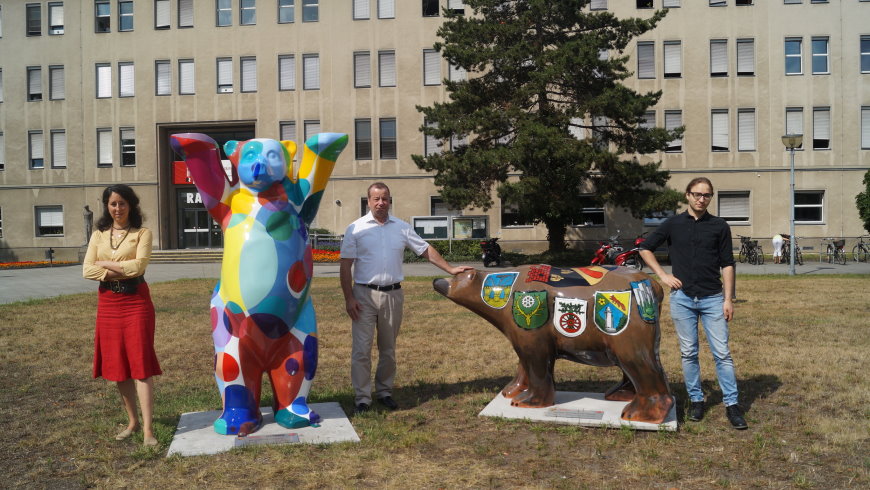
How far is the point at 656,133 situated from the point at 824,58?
13104mm

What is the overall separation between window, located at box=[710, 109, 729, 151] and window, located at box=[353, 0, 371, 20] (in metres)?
16.3

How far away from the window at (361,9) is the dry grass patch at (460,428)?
24.9 metres

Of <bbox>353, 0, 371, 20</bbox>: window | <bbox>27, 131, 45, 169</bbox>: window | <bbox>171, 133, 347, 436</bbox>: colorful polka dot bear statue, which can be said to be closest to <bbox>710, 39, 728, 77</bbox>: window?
<bbox>353, 0, 371, 20</bbox>: window

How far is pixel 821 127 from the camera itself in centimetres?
3128

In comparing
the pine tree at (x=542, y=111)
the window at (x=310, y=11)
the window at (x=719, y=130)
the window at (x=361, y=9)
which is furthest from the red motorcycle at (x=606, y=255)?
the window at (x=310, y=11)

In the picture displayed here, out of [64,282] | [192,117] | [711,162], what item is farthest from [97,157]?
[711,162]

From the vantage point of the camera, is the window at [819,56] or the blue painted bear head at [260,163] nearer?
the blue painted bear head at [260,163]

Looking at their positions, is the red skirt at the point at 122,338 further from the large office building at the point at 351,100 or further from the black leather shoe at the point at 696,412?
the large office building at the point at 351,100

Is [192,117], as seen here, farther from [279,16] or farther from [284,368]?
[284,368]

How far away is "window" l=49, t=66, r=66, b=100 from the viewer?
34844mm

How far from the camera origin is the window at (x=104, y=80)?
3434 centimetres

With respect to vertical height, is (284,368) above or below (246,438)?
above

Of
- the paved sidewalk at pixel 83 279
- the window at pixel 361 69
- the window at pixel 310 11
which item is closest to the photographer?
the paved sidewalk at pixel 83 279

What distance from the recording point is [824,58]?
31250mm
